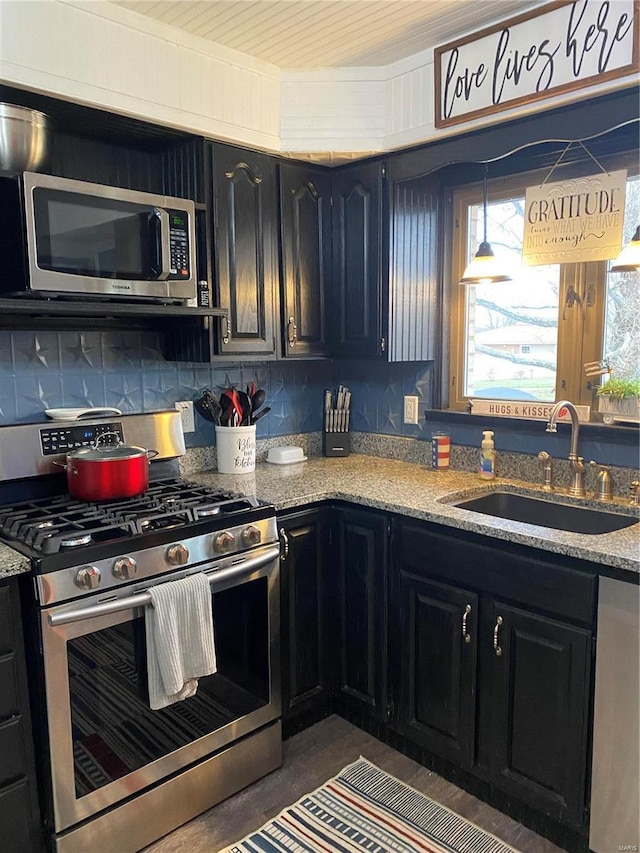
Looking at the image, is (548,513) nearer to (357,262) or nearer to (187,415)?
(357,262)

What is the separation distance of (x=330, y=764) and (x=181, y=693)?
27.6 inches

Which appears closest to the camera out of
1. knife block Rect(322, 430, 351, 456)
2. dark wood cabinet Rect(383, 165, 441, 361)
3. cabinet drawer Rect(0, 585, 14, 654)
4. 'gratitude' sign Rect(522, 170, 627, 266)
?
cabinet drawer Rect(0, 585, 14, 654)

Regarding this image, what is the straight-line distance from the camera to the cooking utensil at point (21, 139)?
1.77 m

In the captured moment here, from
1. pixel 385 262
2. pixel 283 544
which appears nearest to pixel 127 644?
pixel 283 544

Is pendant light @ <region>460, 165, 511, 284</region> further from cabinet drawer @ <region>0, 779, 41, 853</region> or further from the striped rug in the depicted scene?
cabinet drawer @ <region>0, 779, 41, 853</region>

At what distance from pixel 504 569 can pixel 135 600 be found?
102cm

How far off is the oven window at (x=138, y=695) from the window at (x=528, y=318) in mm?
1254

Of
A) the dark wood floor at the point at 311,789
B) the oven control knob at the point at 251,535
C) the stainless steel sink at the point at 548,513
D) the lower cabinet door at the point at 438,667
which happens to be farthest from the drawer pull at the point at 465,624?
the oven control knob at the point at 251,535

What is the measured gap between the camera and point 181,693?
182 centimetres

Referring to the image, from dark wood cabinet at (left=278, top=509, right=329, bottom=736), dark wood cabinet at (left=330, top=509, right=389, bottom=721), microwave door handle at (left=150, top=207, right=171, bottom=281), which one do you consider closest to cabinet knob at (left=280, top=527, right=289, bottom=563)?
dark wood cabinet at (left=278, top=509, right=329, bottom=736)

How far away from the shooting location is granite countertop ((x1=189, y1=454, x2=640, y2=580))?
1.69 m

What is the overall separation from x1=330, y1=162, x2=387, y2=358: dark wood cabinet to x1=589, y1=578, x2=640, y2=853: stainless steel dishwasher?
1.31 meters

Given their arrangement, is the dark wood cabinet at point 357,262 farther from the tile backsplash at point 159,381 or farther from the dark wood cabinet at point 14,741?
the dark wood cabinet at point 14,741

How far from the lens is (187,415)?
2.58m
